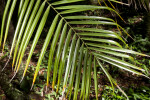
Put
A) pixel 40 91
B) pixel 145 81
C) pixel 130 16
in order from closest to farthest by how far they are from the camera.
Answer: pixel 40 91 < pixel 145 81 < pixel 130 16

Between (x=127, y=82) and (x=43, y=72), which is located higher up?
(x=43, y=72)

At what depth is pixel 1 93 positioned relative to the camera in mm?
1927

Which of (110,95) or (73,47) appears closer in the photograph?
(73,47)

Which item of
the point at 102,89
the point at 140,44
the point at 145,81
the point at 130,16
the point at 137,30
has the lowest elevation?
the point at 145,81

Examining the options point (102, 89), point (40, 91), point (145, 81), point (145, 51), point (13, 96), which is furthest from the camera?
point (145, 51)

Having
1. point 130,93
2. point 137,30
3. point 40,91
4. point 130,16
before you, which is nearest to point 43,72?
point 40,91

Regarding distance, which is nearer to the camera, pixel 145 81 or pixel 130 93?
pixel 130 93

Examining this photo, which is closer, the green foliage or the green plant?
the green plant

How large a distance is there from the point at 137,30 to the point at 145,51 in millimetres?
673

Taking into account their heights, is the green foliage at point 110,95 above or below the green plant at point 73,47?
below

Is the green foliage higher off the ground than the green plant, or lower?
lower

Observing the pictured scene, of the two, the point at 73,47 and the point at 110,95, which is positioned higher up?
the point at 73,47

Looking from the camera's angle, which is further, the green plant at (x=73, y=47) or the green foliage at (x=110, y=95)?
the green foliage at (x=110, y=95)

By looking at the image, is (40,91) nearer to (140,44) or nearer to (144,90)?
(144,90)
